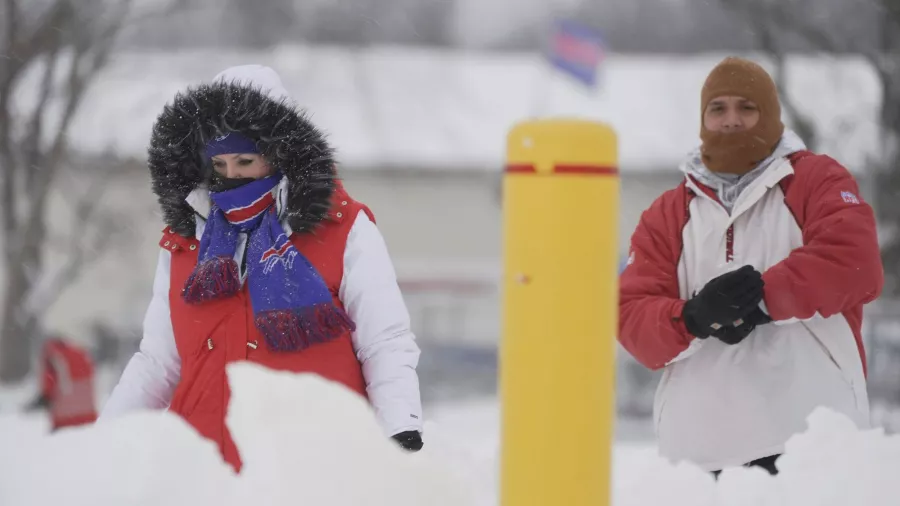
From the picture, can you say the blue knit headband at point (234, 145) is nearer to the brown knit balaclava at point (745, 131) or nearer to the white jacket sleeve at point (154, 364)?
the white jacket sleeve at point (154, 364)

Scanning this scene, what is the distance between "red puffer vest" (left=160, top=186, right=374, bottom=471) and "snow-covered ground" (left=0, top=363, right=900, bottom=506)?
0.25 m

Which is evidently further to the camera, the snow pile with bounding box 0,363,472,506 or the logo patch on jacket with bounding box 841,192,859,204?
the logo patch on jacket with bounding box 841,192,859,204

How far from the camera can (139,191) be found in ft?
65.9

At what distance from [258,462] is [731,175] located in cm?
170

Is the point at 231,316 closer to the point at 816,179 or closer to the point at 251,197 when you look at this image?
the point at 251,197

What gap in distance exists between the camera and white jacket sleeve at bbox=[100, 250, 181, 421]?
129 inches

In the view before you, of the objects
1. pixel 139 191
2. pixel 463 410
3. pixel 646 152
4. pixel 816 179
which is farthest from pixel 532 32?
pixel 816 179

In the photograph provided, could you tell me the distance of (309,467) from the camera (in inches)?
98.3

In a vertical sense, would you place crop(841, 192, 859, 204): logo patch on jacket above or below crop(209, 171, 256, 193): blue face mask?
below

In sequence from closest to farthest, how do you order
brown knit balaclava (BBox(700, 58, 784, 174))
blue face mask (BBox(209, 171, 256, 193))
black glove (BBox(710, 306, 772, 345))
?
A: black glove (BBox(710, 306, 772, 345)) < blue face mask (BBox(209, 171, 256, 193)) < brown knit balaclava (BBox(700, 58, 784, 174))

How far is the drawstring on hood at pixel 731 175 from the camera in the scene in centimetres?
333

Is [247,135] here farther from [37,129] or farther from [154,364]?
[37,129]

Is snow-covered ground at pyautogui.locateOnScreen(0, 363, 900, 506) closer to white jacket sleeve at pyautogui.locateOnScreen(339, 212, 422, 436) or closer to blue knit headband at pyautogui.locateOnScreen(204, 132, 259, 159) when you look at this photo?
white jacket sleeve at pyautogui.locateOnScreen(339, 212, 422, 436)

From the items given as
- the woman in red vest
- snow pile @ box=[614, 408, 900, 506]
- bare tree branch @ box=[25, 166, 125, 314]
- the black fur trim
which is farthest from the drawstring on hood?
bare tree branch @ box=[25, 166, 125, 314]
